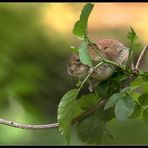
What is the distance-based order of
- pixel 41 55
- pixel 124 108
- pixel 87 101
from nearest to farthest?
pixel 124 108, pixel 87 101, pixel 41 55

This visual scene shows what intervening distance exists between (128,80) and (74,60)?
0.64 ft

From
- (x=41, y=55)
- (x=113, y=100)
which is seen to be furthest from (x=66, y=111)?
(x=41, y=55)

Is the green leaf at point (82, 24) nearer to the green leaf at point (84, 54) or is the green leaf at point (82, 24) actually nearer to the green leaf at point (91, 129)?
the green leaf at point (84, 54)

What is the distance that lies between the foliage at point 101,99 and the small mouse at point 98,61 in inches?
0.5

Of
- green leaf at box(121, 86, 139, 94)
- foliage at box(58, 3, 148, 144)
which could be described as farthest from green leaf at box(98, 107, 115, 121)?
green leaf at box(121, 86, 139, 94)

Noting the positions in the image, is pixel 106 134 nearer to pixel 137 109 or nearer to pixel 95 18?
pixel 137 109

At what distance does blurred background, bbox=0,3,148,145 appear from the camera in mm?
2768

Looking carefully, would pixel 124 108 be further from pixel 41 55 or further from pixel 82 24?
pixel 41 55

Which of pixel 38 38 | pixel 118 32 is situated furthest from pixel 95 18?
pixel 38 38

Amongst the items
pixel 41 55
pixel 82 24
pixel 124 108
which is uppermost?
pixel 41 55

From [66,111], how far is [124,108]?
3.8 inches

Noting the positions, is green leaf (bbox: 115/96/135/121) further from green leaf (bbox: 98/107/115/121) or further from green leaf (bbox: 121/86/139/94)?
green leaf (bbox: 98/107/115/121)

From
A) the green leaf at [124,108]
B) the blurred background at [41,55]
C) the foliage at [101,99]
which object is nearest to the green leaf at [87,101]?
the foliage at [101,99]

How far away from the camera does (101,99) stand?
39.4 inches
